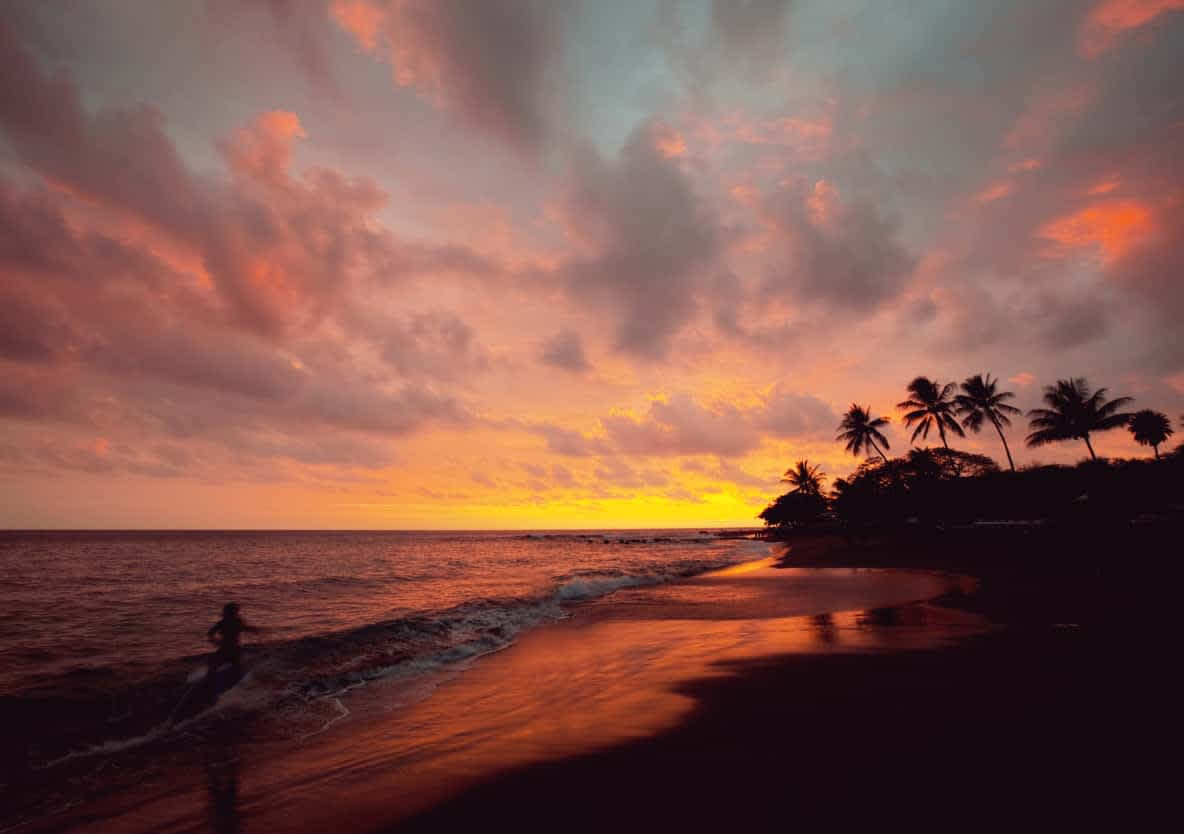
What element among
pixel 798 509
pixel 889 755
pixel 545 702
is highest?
pixel 798 509

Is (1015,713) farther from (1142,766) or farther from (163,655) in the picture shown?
(163,655)

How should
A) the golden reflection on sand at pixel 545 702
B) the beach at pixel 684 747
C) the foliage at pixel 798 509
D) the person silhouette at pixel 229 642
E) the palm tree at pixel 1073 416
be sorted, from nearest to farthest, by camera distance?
the beach at pixel 684 747, the golden reflection on sand at pixel 545 702, the person silhouette at pixel 229 642, the palm tree at pixel 1073 416, the foliage at pixel 798 509

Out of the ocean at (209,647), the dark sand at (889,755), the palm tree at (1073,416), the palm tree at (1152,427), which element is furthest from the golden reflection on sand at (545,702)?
the palm tree at (1152,427)

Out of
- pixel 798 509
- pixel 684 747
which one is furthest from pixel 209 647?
pixel 798 509

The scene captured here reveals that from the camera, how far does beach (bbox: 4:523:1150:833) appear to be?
4.94 m

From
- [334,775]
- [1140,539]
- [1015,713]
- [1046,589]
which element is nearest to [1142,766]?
[1015,713]

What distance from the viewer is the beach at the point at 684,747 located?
4.94 metres

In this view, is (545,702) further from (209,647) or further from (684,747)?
(209,647)

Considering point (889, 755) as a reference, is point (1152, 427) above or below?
above

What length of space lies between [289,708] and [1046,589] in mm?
23953

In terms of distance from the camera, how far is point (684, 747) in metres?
6.37

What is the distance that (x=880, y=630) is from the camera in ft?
43.2

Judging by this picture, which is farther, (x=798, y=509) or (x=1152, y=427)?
(x=798, y=509)

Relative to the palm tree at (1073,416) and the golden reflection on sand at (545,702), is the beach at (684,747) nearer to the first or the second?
the golden reflection on sand at (545,702)
